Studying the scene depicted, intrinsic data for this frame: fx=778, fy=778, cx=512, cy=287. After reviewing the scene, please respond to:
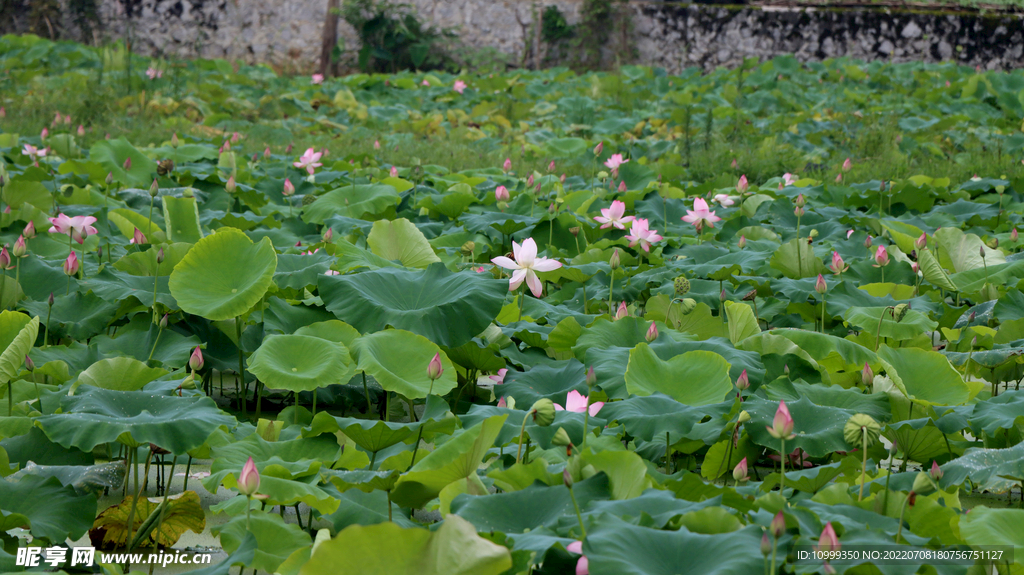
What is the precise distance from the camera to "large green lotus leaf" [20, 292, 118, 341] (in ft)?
6.05

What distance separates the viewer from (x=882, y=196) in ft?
11.4

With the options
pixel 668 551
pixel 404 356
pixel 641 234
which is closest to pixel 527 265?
pixel 404 356

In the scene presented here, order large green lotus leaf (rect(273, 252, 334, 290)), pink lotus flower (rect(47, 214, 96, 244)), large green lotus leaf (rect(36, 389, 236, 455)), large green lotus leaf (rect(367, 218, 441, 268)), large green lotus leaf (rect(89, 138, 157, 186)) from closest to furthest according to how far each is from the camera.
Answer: large green lotus leaf (rect(36, 389, 236, 455)) < large green lotus leaf (rect(273, 252, 334, 290)) < pink lotus flower (rect(47, 214, 96, 244)) < large green lotus leaf (rect(367, 218, 441, 268)) < large green lotus leaf (rect(89, 138, 157, 186))

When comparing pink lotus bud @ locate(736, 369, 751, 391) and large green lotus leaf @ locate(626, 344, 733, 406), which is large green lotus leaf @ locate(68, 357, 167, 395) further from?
pink lotus bud @ locate(736, 369, 751, 391)

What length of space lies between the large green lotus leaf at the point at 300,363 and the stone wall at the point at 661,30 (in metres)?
9.41

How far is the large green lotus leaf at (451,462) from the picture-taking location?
115cm

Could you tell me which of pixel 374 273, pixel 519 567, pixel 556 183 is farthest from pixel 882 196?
pixel 519 567

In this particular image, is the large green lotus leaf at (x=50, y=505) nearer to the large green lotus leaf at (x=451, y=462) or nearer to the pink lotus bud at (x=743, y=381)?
the large green lotus leaf at (x=451, y=462)

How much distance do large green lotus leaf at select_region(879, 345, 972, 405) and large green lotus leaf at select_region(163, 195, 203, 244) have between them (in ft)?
6.64

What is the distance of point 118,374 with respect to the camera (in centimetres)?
151

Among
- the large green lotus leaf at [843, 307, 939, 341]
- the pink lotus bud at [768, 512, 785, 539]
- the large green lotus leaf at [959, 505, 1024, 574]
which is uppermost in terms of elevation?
the pink lotus bud at [768, 512, 785, 539]

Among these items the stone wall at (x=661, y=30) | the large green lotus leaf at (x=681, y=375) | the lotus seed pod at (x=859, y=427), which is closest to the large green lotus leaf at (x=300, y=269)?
the large green lotus leaf at (x=681, y=375)

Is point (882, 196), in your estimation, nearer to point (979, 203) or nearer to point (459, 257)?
point (979, 203)

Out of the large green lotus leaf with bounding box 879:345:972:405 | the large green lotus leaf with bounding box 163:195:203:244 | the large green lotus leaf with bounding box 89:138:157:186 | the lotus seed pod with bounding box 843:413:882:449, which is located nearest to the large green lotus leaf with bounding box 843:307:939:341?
the large green lotus leaf with bounding box 879:345:972:405
